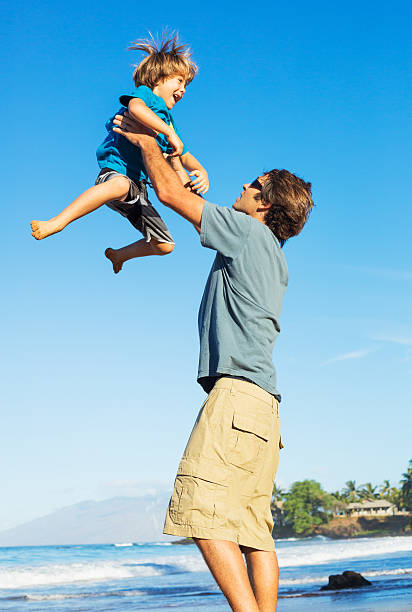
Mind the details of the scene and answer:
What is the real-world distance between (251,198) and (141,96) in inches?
34.5

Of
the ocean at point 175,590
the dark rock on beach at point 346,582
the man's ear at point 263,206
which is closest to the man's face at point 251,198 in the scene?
the man's ear at point 263,206

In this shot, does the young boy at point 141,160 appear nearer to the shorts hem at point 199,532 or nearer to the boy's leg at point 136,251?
the boy's leg at point 136,251

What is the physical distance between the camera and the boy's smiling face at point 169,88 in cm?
362

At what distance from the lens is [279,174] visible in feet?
9.63

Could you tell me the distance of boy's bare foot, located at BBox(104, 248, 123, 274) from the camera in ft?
12.8

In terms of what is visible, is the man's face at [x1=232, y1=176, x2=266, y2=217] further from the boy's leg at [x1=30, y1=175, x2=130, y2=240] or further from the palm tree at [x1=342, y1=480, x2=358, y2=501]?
the palm tree at [x1=342, y1=480, x2=358, y2=501]

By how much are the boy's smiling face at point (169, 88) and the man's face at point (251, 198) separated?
925 millimetres

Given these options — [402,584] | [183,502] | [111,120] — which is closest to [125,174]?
[111,120]

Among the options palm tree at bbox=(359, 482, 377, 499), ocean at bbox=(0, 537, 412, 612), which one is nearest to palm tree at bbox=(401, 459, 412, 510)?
palm tree at bbox=(359, 482, 377, 499)

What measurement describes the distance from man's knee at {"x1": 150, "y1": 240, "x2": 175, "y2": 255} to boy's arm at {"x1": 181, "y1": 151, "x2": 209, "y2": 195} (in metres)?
0.35

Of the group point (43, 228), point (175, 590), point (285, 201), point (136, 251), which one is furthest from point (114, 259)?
point (175, 590)

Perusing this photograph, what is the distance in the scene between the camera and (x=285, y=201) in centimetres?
287

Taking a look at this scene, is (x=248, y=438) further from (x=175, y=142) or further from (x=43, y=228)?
(x=175, y=142)

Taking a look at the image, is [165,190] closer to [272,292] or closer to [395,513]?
[272,292]
